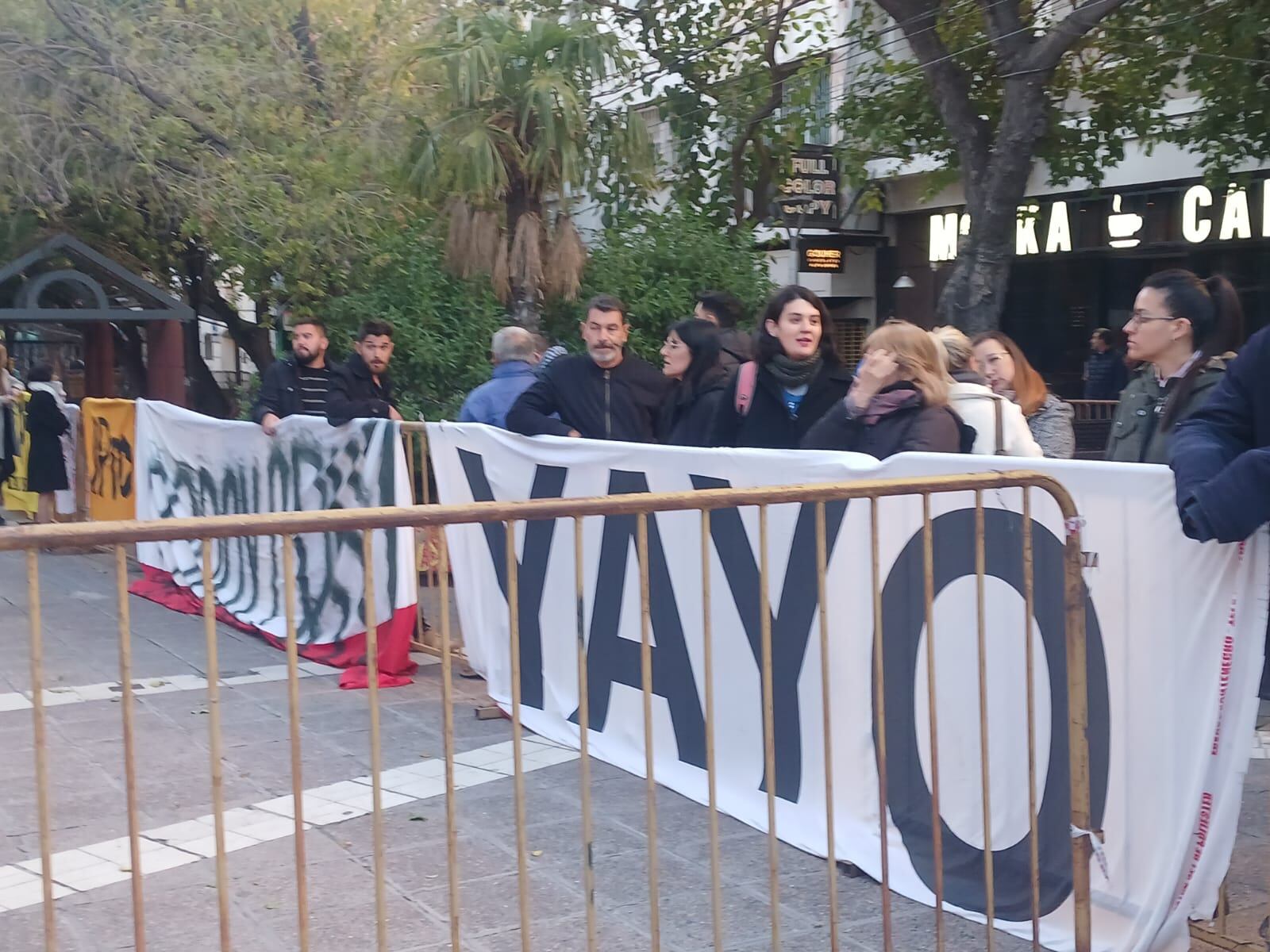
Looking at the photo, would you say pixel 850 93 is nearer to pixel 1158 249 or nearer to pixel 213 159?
pixel 1158 249

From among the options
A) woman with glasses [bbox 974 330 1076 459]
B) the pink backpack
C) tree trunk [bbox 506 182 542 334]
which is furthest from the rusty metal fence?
tree trunk [bbox 506 182 542 334]

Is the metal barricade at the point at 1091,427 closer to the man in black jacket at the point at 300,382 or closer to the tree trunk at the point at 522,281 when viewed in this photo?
the tree trunk at the point at 522,281

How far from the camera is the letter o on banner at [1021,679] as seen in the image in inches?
145

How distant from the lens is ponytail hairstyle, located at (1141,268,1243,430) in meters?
4.53

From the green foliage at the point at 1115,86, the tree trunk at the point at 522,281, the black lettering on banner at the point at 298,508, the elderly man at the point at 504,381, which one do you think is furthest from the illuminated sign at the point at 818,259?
the elderly man at the point at 504,381

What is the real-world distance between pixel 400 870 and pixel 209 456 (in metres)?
5.48

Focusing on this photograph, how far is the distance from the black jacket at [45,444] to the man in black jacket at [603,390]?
7.53 m

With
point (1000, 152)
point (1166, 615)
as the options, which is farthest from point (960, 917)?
point (1000, 152)

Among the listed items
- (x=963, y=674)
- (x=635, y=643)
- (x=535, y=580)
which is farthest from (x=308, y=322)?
(x=963, y=674)

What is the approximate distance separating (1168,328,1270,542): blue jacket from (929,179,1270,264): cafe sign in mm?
12257

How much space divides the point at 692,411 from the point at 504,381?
1544 mm

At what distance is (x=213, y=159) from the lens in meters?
15.1

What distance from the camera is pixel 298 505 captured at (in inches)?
320

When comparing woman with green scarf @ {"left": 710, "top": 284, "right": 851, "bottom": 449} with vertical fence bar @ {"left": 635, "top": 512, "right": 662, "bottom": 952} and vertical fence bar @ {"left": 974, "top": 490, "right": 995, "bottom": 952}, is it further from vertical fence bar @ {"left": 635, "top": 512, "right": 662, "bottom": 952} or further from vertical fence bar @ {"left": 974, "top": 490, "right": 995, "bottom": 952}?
vertical fence bar @ {"left": 635, "top": 512, "right": 662, "bottom": 952}
